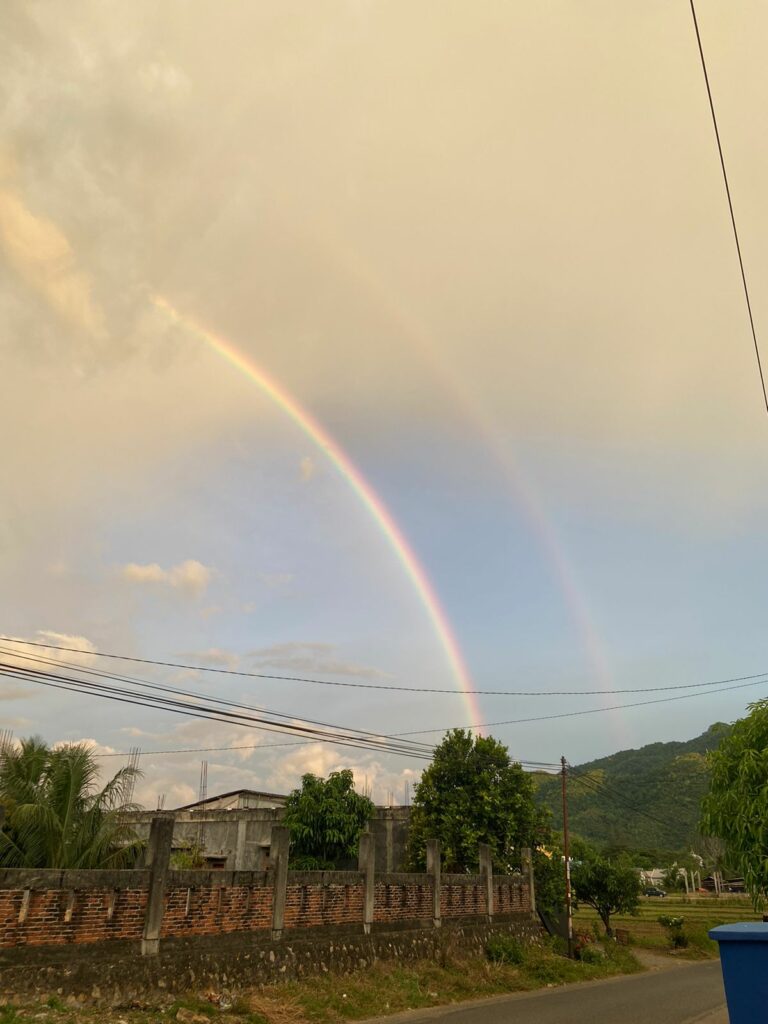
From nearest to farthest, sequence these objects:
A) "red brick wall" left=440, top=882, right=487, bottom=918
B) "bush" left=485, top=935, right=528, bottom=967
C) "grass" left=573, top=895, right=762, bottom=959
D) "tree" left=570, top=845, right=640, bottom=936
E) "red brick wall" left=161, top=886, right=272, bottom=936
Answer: "red brick wall" left=161, top=886, right=272, bottom=936, "red brick wall" left=440, top=882, right=487, bottom=918, "bush" left=485, top=935, right=528, bottom=967, "tree" left=570, top=845, right=640, bottom=936, "grass" left=573, top=895, right=762, bottom=959

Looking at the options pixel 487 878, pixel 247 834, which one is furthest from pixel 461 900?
pixel 247 834

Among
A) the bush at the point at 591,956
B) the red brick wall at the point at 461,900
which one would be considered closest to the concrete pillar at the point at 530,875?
the bush at the point at 591,956

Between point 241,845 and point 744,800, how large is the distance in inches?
1158

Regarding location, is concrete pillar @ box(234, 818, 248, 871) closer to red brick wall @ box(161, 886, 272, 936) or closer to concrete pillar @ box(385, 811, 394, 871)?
concrete pillar @ box(385, 811, 394, 871)

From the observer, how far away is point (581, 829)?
3804 inches

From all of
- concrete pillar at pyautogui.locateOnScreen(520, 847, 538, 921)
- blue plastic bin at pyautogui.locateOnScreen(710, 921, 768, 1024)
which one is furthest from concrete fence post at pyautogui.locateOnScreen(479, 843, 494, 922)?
blue plastic bin at pyautogui.locateOnScreen(710, 921, 768, 1024)

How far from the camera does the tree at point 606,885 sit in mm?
32844

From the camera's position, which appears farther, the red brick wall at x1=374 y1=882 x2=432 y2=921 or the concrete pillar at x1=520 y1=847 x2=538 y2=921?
the concrete pillar at x1=520 y1=847 x2=538 y2=921

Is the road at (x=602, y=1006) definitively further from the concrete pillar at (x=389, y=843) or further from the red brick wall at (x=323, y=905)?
the concrete pillar at (x=389, y=843)

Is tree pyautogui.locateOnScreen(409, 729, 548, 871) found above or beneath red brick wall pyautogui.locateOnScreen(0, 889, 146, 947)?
above

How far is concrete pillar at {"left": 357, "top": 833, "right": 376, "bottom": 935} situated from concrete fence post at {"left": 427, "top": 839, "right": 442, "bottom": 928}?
2.96m

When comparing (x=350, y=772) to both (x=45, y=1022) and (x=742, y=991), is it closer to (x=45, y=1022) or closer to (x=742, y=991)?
(x=45, y=1022)

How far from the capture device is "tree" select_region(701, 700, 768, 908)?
12031mm

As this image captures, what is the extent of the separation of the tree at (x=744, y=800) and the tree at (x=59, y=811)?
12.4 m
